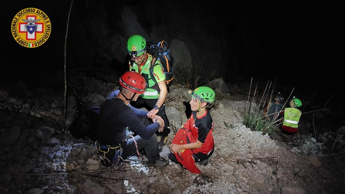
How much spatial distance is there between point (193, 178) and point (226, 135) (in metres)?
1.51

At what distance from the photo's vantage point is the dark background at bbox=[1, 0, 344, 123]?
5004mm

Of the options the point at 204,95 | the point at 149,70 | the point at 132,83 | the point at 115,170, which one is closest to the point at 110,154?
the point at 115,170

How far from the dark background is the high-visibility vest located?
5.00 metres

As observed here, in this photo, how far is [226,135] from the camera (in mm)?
4473

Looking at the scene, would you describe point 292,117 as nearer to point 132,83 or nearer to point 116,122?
point 132,83

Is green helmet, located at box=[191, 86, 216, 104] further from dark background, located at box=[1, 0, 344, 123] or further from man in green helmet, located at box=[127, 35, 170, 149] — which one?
dark background, located at box=[1, 0, 344, 123]

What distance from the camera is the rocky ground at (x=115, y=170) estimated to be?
297 centimetres

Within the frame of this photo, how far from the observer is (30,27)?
14.8ft

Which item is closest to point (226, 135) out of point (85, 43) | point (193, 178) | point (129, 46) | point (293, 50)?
point (193, 178)

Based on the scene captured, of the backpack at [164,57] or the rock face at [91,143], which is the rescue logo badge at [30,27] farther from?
the backpack at [164,57]

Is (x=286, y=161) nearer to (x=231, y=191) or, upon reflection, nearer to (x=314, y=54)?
(x=231, y=191)

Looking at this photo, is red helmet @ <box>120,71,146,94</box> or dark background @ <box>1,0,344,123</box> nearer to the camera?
red helmet @ <box>120,71,146,94</box>

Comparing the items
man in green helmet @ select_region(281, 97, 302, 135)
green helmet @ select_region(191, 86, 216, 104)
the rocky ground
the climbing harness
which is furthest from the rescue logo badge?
man in green helmet @ select_region(281, 97, 302, 135)

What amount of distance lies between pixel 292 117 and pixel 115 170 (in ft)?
14.7
